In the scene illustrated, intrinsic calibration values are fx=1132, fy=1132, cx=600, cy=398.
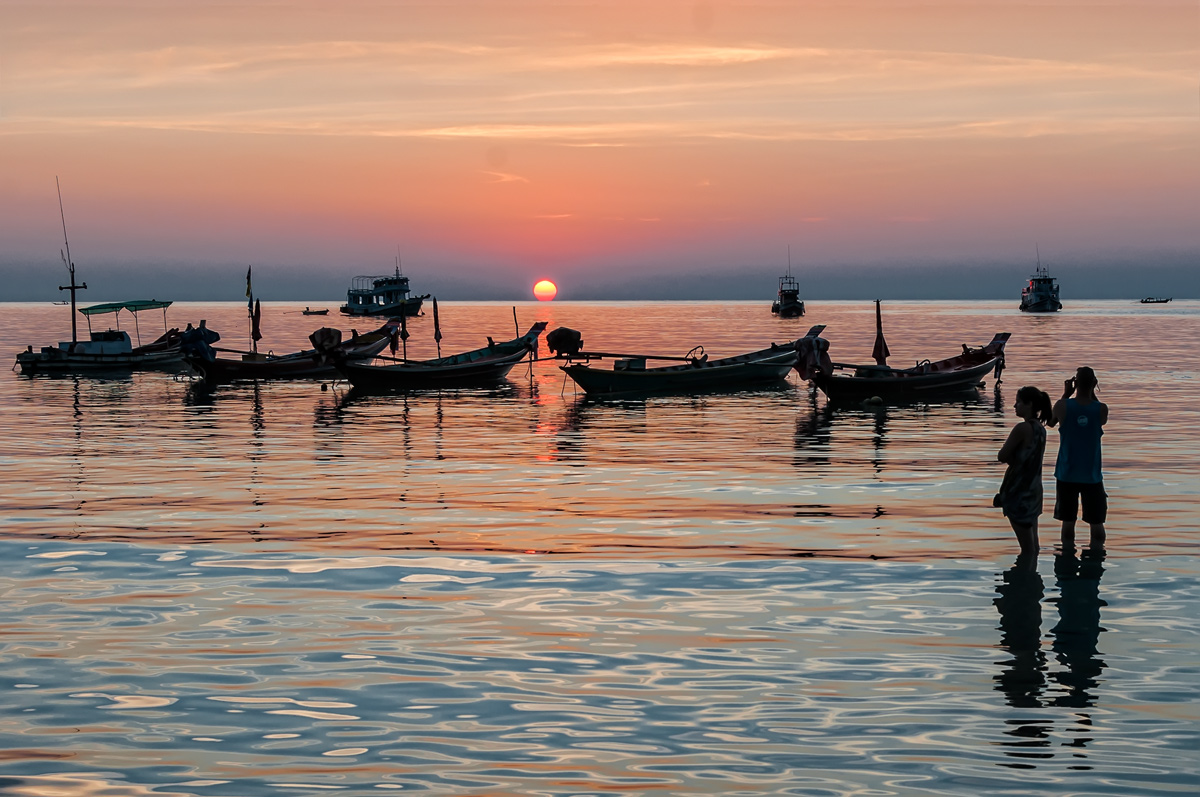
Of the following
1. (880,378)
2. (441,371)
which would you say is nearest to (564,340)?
(441,371)

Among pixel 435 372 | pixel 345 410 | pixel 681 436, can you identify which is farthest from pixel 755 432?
pixel 435 372

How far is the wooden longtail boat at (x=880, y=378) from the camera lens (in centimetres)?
4062

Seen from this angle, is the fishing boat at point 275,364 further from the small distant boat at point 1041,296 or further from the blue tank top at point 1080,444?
the small distant boat at point 1041,296

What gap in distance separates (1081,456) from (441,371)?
39109mm

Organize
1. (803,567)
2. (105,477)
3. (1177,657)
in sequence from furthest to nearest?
(105,477), (803,567), (1177,657)

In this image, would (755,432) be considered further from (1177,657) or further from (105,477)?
(1177,657)

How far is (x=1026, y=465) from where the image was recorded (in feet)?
39.9

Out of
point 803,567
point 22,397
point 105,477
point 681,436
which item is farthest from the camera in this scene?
point 22,397

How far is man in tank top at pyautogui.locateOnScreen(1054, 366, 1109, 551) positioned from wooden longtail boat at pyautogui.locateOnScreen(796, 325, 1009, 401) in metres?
26.5

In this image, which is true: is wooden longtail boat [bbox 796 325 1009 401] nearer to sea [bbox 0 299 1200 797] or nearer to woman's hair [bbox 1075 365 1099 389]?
sea [bbox 0 299 1200 797]

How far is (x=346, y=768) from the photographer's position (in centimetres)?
728

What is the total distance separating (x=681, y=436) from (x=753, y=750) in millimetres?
23356

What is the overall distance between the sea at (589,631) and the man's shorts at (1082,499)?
0.55 metres

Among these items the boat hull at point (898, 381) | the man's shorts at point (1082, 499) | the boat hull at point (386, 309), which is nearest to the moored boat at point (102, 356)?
the boat hull at point (898, 381)
